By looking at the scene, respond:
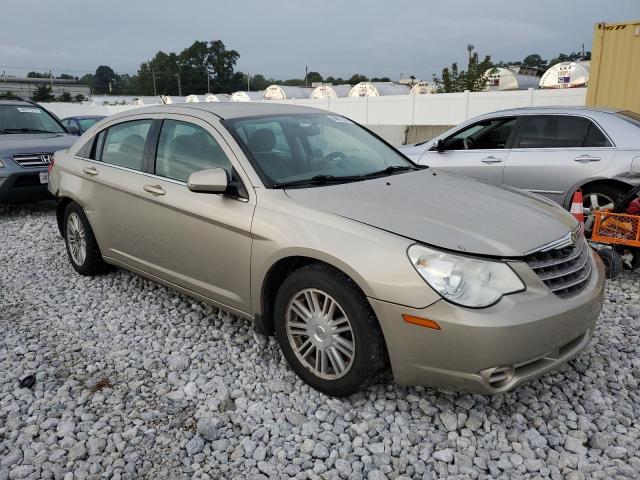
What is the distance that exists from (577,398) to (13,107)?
371 inches

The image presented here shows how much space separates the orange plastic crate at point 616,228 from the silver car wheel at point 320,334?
306cm

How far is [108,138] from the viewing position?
468 centimetres

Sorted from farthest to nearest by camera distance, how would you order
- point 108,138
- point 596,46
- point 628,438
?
point 596,46, point 108,138, point 628,438

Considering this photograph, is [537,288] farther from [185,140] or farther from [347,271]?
[185,140]

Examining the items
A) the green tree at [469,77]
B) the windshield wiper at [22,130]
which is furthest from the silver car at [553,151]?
the green tree at [469,77]

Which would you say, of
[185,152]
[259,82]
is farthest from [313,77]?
[185,152]

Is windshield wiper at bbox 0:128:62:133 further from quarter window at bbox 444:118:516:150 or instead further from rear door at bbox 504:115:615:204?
rear door at bbox 504:115:615:204

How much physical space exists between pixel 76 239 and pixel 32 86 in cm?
9464

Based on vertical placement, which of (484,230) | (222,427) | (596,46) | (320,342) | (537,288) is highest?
(596,46)

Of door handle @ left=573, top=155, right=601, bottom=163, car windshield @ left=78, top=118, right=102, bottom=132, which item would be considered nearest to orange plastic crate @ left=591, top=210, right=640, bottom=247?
door handle @ left=573, top=155, right=601, bottom=163

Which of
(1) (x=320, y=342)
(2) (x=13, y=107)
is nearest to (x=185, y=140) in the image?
(1) (x=320, y=342)

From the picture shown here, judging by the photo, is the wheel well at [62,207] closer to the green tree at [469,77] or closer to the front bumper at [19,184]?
the front bumper at [19,184]

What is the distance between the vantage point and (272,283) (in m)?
3.22

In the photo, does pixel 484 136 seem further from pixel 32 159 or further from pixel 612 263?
pixel 32 159
